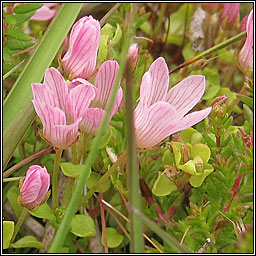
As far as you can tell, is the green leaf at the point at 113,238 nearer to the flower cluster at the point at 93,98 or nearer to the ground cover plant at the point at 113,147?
the ground cover plant at the point at 113,147

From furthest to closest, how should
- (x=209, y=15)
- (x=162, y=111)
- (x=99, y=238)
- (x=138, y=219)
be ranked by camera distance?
(x=209, y=15)
(x=99, y=238)
(x=162, y=111)
(x=138, y=219)

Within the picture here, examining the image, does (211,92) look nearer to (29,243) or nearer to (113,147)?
(113,147)

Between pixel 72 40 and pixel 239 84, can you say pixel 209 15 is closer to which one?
pixel 239 84

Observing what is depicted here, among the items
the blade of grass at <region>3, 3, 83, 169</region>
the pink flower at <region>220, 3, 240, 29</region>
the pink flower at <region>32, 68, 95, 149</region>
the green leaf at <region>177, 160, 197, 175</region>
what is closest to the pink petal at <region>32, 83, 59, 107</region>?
the pink flower at <region>32, 68, 95, 149</region>

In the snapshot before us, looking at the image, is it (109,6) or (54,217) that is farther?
(109,6)

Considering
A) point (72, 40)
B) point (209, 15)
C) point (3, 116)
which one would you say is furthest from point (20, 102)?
point (209, 15)

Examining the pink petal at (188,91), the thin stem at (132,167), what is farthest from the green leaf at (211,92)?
the thin stem at (132,167)
